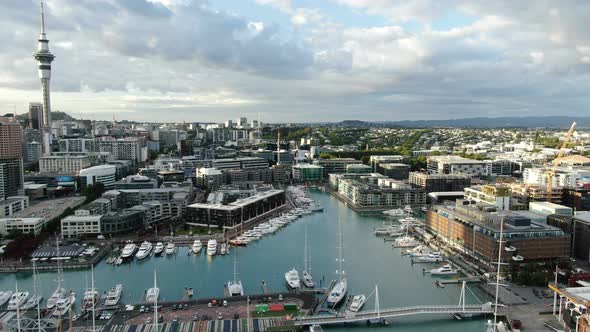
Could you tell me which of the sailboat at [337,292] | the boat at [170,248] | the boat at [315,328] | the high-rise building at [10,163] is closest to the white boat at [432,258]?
the sailboat at [337,292]

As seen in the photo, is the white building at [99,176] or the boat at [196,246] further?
the white building at [99,176]

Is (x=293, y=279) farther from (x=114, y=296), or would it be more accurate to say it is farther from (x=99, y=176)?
(x=99, y=176)

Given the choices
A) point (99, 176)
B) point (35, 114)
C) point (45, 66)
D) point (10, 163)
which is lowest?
point (99, 176)

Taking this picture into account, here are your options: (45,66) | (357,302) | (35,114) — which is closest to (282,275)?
(357,302)

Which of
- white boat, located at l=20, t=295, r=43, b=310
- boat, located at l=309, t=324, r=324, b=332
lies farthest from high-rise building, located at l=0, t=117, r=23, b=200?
boat, located at l=309, t=324, r=324, b=332

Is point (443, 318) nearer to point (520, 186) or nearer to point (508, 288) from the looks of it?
point (508, 288)

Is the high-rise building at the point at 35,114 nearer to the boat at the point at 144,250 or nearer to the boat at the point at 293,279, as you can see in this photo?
the boat at the point at 144,250
